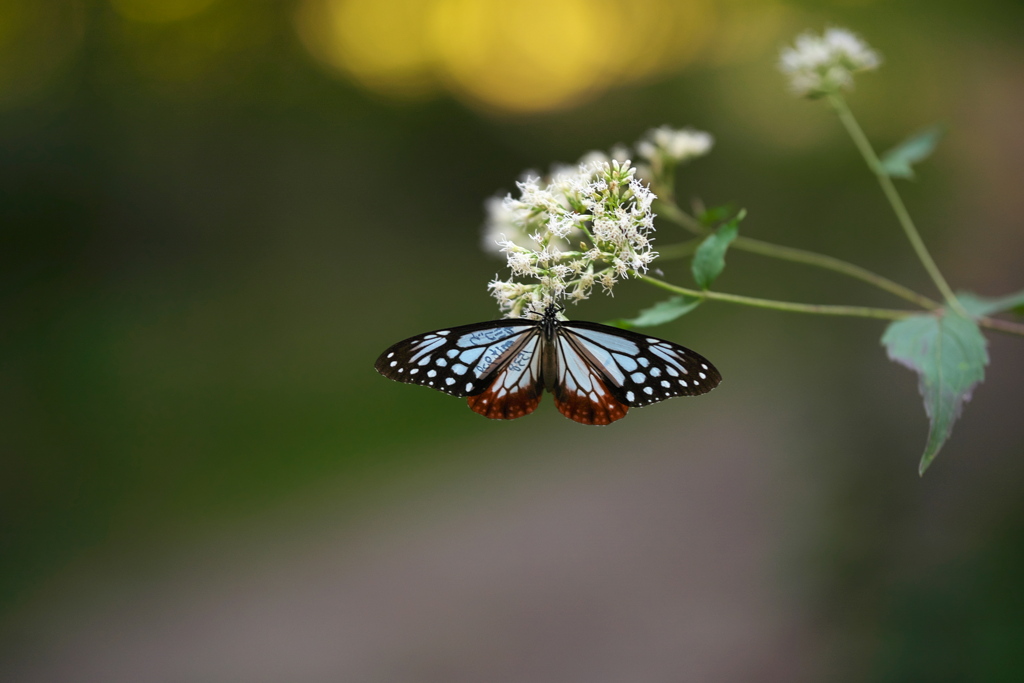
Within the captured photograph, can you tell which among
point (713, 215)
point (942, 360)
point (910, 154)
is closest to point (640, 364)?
point (713, 215)

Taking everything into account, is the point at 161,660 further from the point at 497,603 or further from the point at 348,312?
the point at 348,312

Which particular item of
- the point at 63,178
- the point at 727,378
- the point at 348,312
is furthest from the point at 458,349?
the point at 63,178

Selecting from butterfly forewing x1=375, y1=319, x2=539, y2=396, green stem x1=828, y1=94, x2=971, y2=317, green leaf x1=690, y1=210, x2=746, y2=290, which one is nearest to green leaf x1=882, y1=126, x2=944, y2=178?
green stem x1=828, y1=94, x2=971, y2=317

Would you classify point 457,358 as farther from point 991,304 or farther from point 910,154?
point 910,154

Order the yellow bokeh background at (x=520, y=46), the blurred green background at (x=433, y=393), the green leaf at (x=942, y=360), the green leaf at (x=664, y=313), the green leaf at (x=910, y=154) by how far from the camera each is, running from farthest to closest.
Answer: the yellow bokeh background at (x=520, y=46) → the blurred green background at (x=433, y=393) → the green leaf at (x=910, y=154) → the green leaf at (x=664, y=313) → the green leaf at (x=942, y=360)

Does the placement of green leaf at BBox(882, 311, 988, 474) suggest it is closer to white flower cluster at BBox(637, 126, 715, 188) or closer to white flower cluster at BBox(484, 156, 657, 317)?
white flower cluster at BBox(484, 156, 657, 317)

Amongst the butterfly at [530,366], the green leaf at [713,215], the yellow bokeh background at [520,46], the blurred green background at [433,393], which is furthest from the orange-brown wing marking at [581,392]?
the yellow bokeh background at [520,46]

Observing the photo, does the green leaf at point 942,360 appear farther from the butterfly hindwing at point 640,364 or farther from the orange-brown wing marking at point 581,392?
the orange-brown wing marking at point 581,392
